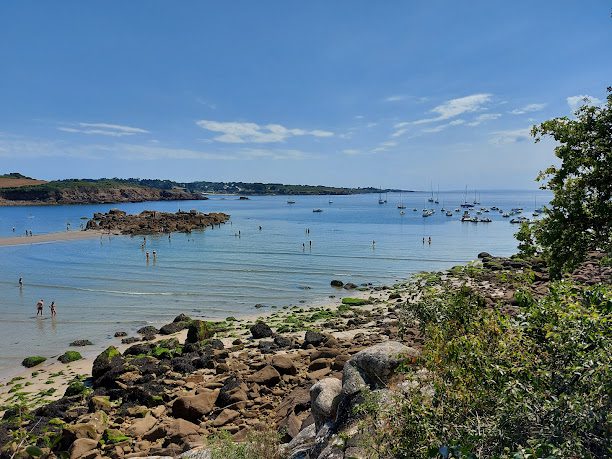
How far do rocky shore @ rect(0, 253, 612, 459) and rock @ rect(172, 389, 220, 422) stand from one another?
3 cm

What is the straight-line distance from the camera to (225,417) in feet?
45.4

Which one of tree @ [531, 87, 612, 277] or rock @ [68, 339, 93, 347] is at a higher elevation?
tree @ [531, 87, 612, 277]

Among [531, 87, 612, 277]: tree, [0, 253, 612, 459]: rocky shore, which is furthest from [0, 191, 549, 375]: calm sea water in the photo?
[531, 87, 612, 277]: tree

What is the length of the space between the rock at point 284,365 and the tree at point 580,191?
33.6 ft

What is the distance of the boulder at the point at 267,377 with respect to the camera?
1630 cm

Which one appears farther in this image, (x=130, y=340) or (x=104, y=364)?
(x=130, y=340)

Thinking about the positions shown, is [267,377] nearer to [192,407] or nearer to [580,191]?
[192,407]

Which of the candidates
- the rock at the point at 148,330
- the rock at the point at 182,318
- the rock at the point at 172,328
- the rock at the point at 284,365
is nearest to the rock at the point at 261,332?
the rock at the point at 172,328

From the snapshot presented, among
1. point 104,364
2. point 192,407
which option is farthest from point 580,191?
point 104,364

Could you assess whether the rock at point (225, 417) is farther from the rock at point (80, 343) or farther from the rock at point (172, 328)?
the rock at point (80, 343)

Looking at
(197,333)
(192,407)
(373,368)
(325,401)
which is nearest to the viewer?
(373,368)

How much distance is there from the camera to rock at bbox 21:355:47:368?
2130 cm

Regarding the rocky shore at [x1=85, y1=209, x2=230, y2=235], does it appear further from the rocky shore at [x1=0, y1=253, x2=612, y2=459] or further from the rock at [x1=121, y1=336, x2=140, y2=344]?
the rocky shore at [x1=0, y1=253, x2=612, y2=459]

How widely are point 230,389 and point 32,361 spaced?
41.5ft
